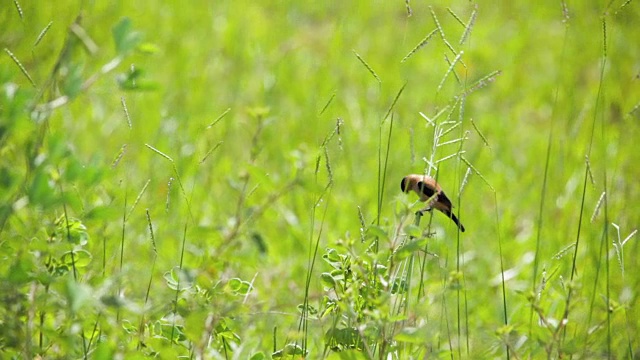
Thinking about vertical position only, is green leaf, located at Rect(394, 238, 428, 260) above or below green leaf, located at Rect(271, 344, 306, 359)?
above

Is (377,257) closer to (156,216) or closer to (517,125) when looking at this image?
(156,216)

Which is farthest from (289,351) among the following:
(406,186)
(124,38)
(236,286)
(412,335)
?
(124,38)

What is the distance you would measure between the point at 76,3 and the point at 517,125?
2621mm

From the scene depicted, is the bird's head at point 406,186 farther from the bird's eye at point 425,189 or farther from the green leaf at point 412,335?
the green leaf at point 412,335

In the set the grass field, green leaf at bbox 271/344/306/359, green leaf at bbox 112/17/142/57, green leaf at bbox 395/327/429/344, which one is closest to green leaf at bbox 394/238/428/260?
the grass field

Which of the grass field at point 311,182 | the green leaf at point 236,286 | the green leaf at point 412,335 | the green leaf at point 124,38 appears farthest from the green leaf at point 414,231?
the green leaf at point 124,38

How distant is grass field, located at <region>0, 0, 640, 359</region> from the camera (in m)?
1.47

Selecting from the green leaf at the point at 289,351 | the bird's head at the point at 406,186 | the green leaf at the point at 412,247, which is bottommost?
the green leaf at the point at 289,351

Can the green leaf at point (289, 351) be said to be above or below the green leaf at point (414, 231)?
below

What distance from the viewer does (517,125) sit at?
4750 mm

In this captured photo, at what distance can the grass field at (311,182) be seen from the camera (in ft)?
4.83

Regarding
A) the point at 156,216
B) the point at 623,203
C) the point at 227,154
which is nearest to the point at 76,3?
the point at 227,154

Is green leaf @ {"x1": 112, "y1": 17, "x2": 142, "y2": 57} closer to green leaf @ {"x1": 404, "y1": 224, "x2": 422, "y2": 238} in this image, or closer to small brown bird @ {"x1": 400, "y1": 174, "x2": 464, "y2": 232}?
green leaf @ {"x1": 404, "y1": 224, "x2": 422, "y2": 238}

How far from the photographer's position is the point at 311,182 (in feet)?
4.61
